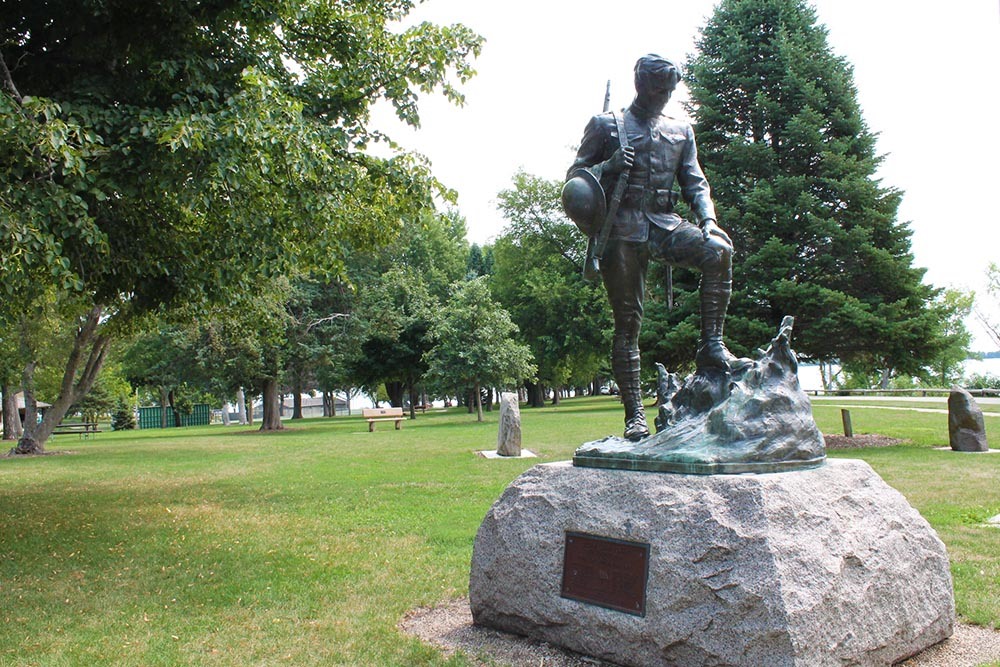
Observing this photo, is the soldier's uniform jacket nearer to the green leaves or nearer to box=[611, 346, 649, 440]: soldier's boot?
box=[611, 346, 649, 440]: soldier's boot

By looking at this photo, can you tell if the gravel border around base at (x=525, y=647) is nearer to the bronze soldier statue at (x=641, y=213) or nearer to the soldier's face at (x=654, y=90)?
the bronze soldier statue at (x=641, y=213)

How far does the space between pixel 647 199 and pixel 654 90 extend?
0.75 m

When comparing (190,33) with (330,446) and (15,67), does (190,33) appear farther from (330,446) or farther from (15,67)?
(330,446)

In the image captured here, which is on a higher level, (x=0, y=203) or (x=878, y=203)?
(x=878, y=203)

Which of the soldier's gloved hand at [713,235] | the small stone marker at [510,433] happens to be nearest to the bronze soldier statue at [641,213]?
the soldier's gloved hand at [713,235]

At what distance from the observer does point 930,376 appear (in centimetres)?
1669

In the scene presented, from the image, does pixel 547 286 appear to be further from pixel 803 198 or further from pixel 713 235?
pixel 713 235

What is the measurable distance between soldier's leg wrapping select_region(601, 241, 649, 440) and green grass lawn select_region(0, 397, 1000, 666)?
2.03 meters

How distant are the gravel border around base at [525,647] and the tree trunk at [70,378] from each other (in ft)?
50.7

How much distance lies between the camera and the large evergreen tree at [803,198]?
52.5ft

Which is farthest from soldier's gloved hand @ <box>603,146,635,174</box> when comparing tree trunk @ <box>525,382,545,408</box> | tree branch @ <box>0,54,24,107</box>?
tree trunk @ <box>525,382,545,408</box>

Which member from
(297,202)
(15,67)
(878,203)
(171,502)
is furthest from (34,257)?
(878,203)

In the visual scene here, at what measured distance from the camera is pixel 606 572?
4480 mm

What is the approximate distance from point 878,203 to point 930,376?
12.5 ft
